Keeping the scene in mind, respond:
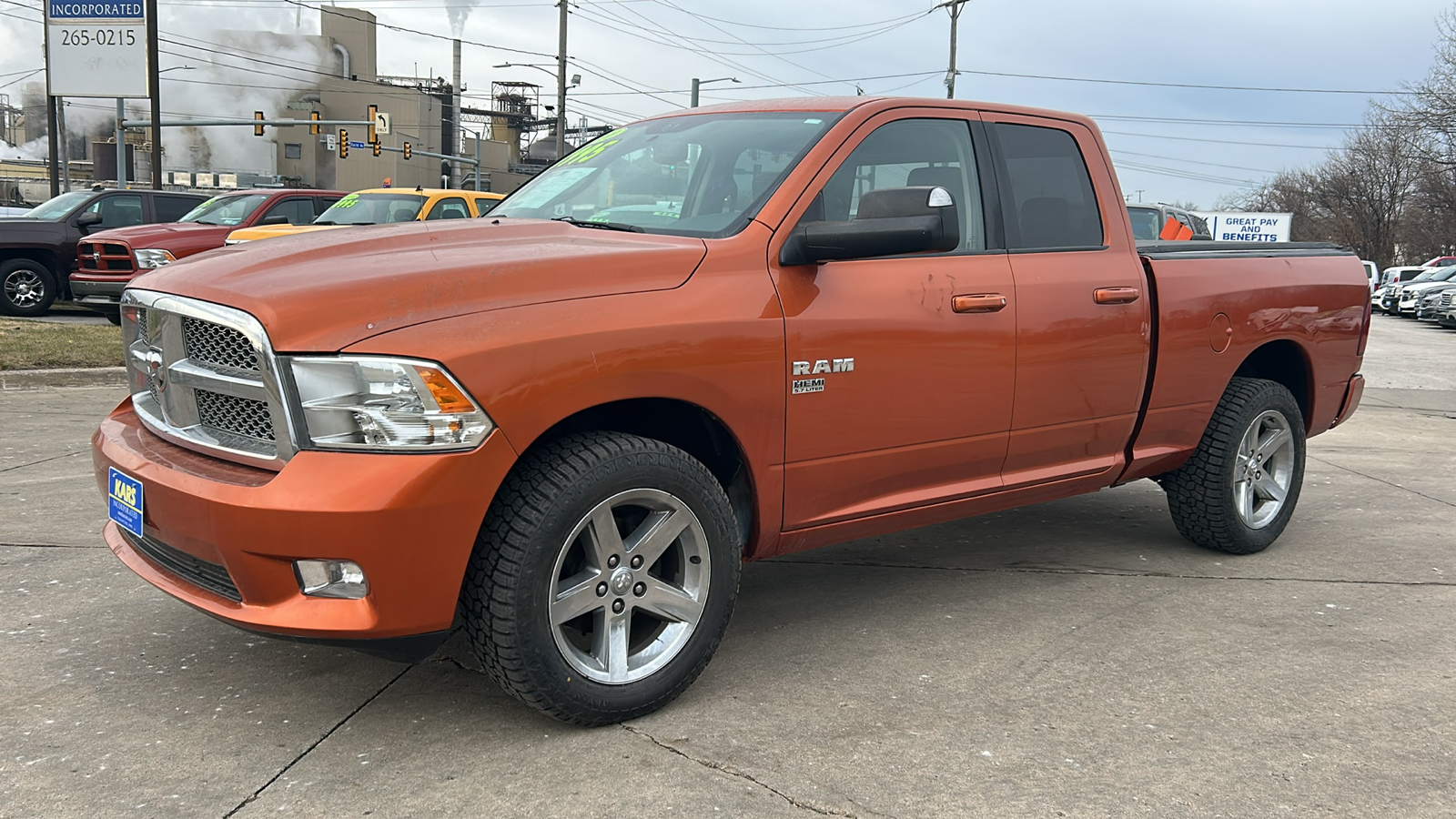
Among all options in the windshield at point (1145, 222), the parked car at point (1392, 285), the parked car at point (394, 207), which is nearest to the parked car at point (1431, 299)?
the parked car at point (1392, 285)

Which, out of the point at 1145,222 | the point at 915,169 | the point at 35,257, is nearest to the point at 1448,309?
the point at 1145,222

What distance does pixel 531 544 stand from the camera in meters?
3.08

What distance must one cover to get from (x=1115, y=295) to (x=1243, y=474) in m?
1.40

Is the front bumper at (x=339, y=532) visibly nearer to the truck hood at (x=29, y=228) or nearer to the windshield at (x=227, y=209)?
the windshield at (x=227, y=209)

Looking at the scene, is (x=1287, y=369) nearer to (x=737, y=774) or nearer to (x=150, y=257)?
(x=737, y=774)

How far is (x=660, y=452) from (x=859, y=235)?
2.95 feet

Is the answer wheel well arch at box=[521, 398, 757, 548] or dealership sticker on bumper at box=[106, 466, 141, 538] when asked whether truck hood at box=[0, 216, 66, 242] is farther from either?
wheel well arch at box=[521, 398, 757, 548]

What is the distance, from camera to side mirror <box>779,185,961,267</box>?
360cm

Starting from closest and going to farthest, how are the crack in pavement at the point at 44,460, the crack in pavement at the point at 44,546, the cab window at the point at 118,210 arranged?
the crack in pavement at the point at 44,546
the crack in pavement at the point at 44,460
the cab window at the point at 118,210

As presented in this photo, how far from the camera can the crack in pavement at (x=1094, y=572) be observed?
205 inches

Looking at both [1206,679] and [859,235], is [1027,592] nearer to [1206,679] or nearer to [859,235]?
[1206,679]

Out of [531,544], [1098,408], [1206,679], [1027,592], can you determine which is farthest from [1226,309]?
[531,544]

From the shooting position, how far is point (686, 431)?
3.75 meters

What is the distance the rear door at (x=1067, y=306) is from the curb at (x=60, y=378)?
25.2 ft
